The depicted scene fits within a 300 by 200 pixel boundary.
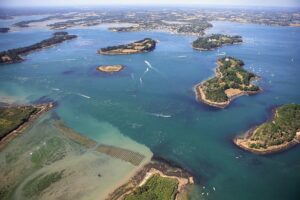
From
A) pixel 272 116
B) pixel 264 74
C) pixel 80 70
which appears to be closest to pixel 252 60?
pixel 264 74

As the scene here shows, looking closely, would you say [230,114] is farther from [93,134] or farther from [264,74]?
[264,74]

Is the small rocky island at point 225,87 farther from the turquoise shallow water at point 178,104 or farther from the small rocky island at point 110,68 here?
the small rocky island at point 110,68

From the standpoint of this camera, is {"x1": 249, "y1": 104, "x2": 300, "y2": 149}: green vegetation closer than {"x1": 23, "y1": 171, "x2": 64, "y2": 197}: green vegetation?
No

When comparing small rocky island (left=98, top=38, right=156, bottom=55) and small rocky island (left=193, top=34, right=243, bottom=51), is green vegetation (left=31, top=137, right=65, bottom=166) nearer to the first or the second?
small rocky island (left=98, top=38, right=156, bottom=55)

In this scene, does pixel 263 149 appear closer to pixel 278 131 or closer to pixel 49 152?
pixel 278 131

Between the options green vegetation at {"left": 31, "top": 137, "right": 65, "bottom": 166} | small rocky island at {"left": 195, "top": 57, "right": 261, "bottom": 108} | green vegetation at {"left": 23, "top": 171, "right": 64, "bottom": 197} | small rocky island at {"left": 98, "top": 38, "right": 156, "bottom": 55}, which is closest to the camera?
green vegetation at {"left": 23, "top": 171, "right": 64, "bottom": 197}

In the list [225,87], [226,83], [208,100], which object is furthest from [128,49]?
[208,100]

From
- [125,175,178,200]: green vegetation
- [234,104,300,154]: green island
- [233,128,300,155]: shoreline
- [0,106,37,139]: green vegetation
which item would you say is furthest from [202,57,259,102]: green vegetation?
[0,106,37,139]: green vegetation

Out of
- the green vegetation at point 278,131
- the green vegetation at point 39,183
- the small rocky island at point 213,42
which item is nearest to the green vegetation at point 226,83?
the green vegetation at point 278,131
